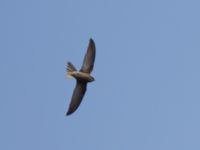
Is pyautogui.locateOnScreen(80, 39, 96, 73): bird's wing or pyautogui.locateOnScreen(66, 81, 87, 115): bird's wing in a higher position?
pyautogui.locateOnScreen(80, 39, 96, 73): bird's wing

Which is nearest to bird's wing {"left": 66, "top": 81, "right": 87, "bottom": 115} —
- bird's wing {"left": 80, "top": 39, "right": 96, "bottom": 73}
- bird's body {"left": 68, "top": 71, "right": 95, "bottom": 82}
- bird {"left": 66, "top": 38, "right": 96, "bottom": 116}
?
bird {"left": 66, "top": 38, "right": 96, "bottom": 116}

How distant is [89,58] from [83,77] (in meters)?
0.98

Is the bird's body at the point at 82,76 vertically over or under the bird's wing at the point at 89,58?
under

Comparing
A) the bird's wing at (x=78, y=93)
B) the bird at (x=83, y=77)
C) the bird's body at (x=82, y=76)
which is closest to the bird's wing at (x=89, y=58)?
the bird at (x=83, y=77)

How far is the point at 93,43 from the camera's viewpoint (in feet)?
175

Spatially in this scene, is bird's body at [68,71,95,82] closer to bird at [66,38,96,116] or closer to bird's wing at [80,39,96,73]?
bird at [66,38,96,116]

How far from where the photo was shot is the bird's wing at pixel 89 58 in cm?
5344

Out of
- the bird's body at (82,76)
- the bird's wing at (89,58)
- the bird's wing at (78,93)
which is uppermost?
the bird's wing at (89,58)

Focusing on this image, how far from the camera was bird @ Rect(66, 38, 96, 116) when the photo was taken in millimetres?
53062

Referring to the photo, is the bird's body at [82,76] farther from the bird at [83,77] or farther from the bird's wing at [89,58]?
the bird's wing at [89,58]

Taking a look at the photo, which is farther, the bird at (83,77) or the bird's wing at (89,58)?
the bird's wing at (89,58)

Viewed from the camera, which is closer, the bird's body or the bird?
the bird's body

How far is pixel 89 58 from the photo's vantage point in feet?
176

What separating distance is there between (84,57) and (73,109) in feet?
7.68
